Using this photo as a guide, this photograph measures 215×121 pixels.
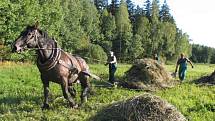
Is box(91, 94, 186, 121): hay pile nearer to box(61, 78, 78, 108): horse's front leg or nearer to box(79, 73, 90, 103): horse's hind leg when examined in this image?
box(61, 78, 78, 108): horse's front leg

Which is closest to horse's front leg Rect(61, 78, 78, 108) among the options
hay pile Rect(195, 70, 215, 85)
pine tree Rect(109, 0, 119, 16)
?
hay pile Rect(195, 70, 215, 85)

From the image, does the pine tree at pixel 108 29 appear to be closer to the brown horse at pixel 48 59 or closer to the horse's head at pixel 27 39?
the brown horse at pixel 48 59

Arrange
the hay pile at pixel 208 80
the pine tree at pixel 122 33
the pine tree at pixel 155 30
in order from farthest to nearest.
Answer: the pine tree at pixel 155 30, the pine tree at pixel 122 33, the hay pile at pixel 208 80

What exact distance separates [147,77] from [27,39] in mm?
→ 8507

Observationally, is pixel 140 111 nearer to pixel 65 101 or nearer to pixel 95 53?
pixel 65 101

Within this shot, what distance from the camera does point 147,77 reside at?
2339 centimetres

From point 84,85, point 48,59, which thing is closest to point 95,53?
point 84,85

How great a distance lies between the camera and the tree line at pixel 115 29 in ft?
279

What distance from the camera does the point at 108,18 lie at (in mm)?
112125

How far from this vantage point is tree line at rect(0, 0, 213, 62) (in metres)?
85.1

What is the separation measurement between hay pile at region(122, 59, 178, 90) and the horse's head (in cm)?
772

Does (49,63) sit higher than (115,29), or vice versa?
(115,29)

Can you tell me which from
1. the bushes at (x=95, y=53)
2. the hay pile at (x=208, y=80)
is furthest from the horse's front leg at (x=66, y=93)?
the bushes at (x=95, y=53)

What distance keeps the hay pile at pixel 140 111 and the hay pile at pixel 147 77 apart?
12.7 meters
